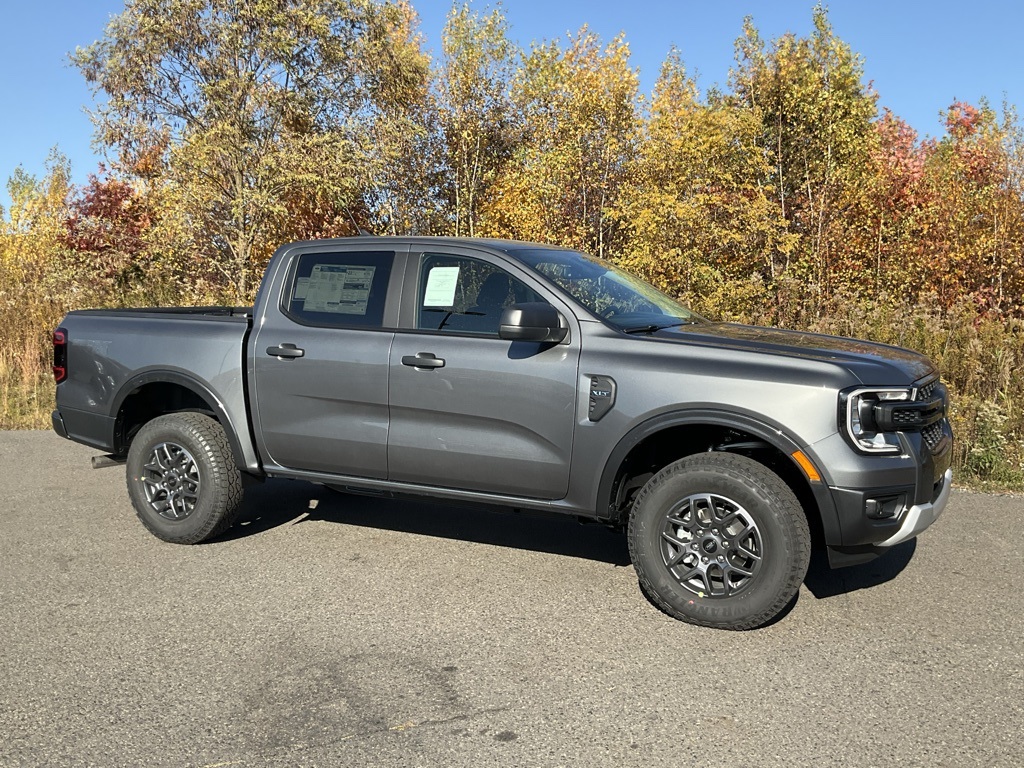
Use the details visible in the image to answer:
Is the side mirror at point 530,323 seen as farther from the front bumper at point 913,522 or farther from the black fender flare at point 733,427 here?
the front bumper at point 913,522

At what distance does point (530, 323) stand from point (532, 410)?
48 centimetres

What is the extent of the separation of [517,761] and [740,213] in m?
17.2

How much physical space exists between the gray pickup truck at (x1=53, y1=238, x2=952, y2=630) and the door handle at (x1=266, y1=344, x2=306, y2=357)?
0.01 meters

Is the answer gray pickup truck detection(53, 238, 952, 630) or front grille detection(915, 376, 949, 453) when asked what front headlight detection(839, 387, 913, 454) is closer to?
gray pickup truck detection(53, 238, 952, 630)

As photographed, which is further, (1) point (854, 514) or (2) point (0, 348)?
(2) point (0, 348)

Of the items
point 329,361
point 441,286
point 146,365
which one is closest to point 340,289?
point 329,361

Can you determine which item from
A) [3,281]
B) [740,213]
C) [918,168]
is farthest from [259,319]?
[918,168]

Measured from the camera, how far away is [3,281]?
1425 cm

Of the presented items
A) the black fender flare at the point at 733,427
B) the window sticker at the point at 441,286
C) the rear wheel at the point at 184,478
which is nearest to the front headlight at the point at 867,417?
the black fender flare at the point at 733,427

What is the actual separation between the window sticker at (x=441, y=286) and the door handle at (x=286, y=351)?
82 cm

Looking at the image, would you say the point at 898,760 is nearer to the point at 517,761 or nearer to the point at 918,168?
the point at 517,761

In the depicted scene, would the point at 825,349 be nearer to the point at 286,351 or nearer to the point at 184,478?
the point at 286,351

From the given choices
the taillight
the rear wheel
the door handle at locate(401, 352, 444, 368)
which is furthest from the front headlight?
the taillight

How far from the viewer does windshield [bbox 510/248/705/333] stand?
16.4 feet
